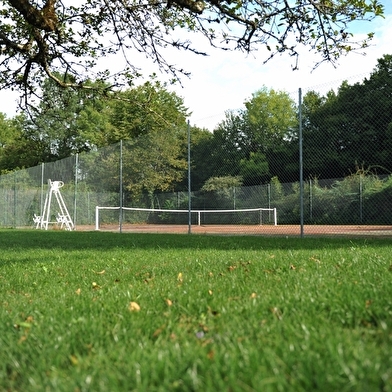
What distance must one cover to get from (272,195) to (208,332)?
13.5 metres

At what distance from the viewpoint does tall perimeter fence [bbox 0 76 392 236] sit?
41.5ft

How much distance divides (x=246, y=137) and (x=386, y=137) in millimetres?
4851

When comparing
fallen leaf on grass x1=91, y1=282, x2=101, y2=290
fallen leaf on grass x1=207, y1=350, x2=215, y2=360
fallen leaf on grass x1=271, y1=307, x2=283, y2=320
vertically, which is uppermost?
fallen leaf on grass x1=271, y1=307, x2=283, y2=320

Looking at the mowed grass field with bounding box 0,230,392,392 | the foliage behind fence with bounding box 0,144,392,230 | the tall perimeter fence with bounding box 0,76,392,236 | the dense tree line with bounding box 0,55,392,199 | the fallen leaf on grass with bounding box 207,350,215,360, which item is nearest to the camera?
the mowed grass field with bounding box 0,230,392,392

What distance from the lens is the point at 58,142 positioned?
4231cm

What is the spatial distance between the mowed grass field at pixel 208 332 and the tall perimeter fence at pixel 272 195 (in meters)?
7.43

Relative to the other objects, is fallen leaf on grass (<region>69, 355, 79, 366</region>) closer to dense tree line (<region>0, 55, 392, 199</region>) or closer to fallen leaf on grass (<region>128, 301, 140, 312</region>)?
fallen leaf on grass (<region>128, 301, 140, 312</region>)

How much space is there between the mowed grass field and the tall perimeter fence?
293 inches

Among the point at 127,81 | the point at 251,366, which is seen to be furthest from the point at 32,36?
the point at 251,366

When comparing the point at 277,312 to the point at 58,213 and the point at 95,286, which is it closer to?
the point at 95,286

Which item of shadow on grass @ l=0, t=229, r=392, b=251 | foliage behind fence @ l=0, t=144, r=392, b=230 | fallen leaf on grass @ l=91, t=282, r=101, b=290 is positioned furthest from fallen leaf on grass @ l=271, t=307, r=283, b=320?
foliage behind fence @ l=0, t=144, r=392, b=230

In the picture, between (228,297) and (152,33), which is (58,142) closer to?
(152,33)

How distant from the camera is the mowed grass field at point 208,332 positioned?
1417 millimetres

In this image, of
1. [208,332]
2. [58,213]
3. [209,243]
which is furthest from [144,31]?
[58,213]
